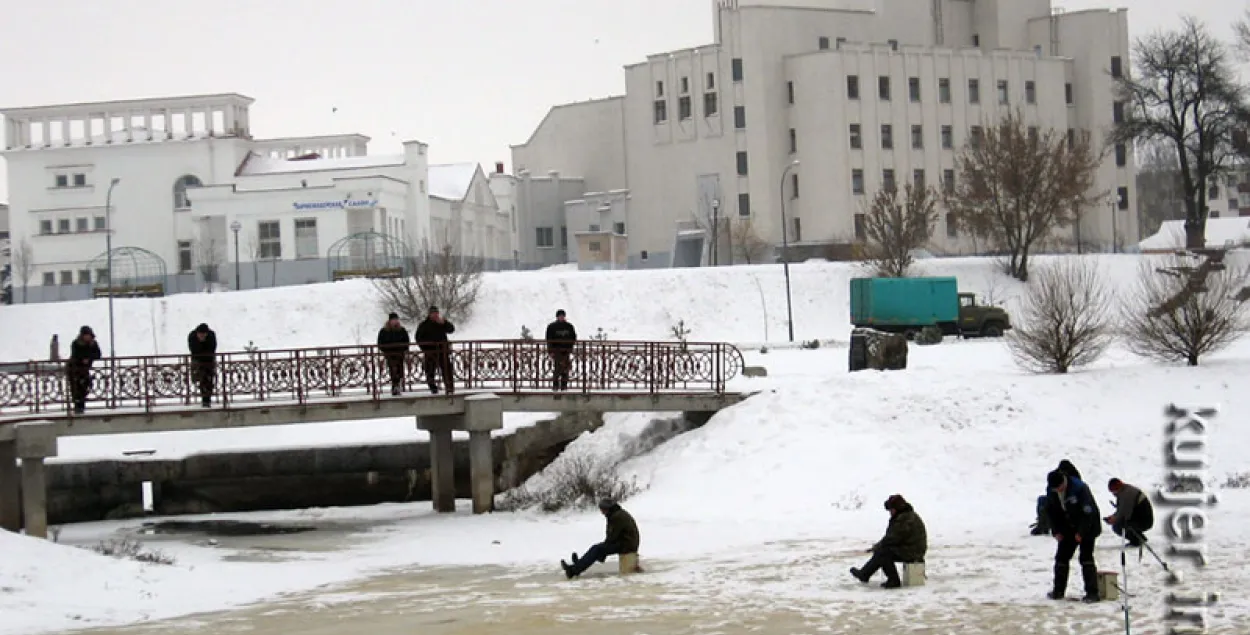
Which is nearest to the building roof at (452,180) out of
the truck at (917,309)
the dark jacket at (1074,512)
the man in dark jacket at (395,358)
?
the truck at (917,309)

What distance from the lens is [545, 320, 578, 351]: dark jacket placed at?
34.4 meters

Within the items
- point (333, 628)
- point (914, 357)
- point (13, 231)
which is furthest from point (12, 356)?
point (333, 628)

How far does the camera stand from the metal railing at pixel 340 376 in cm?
3142

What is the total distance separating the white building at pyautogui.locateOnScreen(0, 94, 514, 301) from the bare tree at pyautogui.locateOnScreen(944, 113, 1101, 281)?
1022 inches

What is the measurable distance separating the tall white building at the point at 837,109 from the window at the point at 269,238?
22.5m

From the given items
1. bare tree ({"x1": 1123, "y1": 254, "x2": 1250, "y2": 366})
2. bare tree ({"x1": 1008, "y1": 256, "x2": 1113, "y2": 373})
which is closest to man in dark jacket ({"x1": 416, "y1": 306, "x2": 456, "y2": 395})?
bare tree ({"x1": 1008, "y1": 256, "x2": 1113, "y2": 373})

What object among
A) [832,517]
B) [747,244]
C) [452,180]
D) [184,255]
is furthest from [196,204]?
[832,517]

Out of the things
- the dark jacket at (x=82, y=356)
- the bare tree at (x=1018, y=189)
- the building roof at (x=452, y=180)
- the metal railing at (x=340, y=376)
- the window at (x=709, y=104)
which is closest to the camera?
the dark jacket at (x=82, y=356)

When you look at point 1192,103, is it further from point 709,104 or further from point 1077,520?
point 1077,520

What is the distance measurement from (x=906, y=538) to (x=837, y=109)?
71744mm

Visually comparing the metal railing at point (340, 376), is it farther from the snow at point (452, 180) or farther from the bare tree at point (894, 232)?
the snow at point (452, 180)

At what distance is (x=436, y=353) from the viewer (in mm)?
33500

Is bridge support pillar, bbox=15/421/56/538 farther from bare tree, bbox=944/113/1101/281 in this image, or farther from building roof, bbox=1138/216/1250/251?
building roof, bbox=1138/216/1250/251

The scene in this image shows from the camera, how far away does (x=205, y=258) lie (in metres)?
85.0
